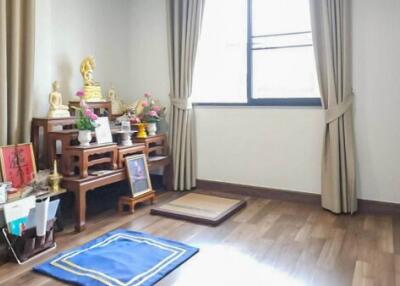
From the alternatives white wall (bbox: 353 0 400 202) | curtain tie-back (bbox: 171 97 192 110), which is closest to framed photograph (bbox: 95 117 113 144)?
curtain tie-back (bbox: 171 97 192 110)

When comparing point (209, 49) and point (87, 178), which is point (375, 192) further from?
point (87, 178)

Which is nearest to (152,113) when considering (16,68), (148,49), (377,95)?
(148,49)

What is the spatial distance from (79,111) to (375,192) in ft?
8.31

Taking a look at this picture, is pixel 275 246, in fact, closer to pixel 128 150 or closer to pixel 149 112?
pixel 128 150

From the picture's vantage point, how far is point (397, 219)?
9.44ft

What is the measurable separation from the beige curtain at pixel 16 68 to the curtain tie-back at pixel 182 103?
1.43m

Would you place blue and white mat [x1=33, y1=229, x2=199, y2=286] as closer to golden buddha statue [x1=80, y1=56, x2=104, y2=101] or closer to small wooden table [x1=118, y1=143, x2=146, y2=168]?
small wooden table [x1=118, y1=143, x2=146, y2=168]

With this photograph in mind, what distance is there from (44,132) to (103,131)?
1.45 ft

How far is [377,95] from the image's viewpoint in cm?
295

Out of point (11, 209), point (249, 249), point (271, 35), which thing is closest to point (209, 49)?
point (271, 35)

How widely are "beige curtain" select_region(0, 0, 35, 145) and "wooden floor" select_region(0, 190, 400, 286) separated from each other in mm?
867

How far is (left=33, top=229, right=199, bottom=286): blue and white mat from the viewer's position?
1907mm

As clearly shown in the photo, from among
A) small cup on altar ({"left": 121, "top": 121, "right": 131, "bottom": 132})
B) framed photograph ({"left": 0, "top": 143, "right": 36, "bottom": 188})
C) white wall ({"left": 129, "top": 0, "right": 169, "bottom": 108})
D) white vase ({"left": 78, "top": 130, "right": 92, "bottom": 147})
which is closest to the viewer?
framed photograph ({"left": 0, "top": 143, "right": 36, "bottom": 188})

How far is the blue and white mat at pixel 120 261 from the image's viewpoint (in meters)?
1.91
